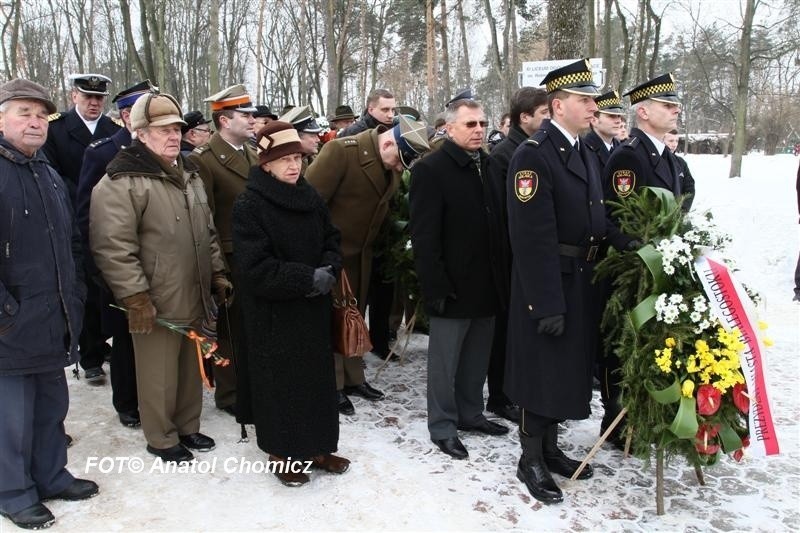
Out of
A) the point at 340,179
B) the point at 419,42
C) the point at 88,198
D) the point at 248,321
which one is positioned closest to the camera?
the point at 248,321

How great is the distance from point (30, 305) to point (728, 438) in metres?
3.76

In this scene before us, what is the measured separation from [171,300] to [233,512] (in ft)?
4.38

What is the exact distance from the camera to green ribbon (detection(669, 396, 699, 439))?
10.7 feet

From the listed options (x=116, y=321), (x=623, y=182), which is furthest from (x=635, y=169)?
(x=116, y=321)

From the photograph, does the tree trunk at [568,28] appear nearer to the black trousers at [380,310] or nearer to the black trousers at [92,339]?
the black trousers at [380,310]

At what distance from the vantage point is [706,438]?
133 inches

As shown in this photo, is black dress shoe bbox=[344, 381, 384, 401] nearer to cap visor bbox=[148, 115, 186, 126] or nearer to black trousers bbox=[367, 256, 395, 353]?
black trousers bbox=[367, 256, 395, 353]

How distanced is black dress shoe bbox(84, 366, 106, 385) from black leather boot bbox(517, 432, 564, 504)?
12.0ft

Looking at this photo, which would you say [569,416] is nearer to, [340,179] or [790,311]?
[340,179]

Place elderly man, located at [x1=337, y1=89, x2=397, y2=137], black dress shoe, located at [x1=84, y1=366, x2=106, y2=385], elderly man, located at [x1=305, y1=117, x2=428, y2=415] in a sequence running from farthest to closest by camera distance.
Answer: elderly man, located at [x1=337, y1=89, x2=397, y2=137]
black dress shoe, located at [x1=84, y1=366, x2=106, y2=385]
elderly man, located at [x1=305, y1=117, x2=428, y2=415]

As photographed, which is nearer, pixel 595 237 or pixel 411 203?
pixel 595 237

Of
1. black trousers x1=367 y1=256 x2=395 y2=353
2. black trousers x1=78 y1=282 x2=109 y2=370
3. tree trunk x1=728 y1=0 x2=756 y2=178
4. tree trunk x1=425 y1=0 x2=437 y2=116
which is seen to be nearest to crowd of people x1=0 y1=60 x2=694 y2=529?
black trousers x1=78 y1=282 x2=109 y2=370

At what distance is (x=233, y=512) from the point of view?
11.5 feet

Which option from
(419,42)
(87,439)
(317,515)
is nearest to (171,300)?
(87,439)
